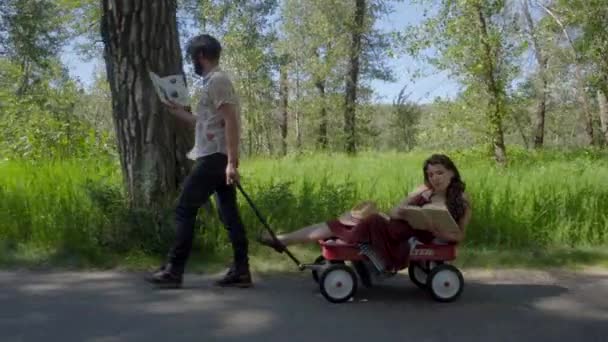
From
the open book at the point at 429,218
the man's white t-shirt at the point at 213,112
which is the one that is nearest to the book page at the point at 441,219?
the open book at the point at 429,218

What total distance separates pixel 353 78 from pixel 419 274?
1161 inches

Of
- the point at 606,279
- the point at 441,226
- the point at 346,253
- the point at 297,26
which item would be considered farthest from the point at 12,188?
the point at 297,26

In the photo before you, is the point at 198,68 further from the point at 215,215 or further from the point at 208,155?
the point at 215,215

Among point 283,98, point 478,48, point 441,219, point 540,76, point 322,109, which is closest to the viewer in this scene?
point 441,219

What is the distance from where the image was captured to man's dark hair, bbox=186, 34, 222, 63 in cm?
521

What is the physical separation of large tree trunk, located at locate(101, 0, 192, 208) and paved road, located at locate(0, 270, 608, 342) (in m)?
1.08

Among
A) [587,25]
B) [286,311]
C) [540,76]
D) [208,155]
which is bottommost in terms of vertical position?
[286,311]

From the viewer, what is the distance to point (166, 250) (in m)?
5.99

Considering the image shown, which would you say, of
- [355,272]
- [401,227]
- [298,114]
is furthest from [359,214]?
[298,114]

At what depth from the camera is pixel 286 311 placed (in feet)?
15.1

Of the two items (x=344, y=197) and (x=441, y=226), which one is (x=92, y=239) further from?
(x=441, y=226)

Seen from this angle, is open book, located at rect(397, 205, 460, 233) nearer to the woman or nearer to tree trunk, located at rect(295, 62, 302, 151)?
the woman

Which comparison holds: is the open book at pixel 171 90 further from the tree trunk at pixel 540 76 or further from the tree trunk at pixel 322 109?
the tree trunk at pixel 322 109

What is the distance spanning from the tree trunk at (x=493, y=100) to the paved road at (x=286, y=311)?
8344 millimetres
